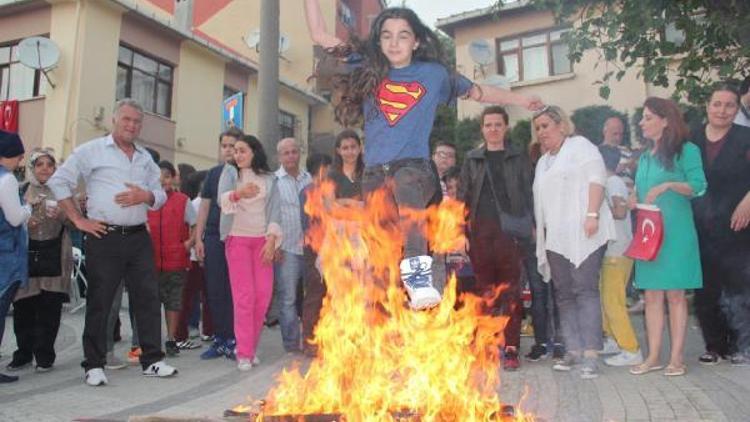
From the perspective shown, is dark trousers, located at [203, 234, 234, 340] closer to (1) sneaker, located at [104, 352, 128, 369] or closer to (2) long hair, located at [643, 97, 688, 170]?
(1) sneaker, located at [104, 352, 128, 369]

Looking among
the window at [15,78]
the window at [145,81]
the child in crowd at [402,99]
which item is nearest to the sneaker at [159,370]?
the child in crowd at [402,99]

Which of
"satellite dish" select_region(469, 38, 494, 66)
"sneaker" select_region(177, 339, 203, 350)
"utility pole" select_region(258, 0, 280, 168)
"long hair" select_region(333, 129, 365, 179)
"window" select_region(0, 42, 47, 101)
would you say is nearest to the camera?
"long hair" select_region(333, 129, 365, 179)

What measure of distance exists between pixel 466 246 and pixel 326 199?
163 cm

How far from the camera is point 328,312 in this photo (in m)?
3.86

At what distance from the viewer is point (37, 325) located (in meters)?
5.65

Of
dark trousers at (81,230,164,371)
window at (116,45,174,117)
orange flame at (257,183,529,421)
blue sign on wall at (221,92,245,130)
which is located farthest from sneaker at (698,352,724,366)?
window at (116,45,174,117)

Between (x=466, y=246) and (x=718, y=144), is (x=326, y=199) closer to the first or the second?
(x=466, y=246)

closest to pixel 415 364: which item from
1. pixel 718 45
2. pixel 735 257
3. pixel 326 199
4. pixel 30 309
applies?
pixel 326 199

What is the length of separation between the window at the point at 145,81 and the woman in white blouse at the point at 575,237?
48.7 ft

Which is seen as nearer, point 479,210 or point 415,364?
point 415,364

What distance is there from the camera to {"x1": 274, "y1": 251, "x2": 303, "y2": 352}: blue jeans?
6.30 meters

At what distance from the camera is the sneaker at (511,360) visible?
5.18 m

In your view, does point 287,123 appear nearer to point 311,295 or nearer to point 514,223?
point 311,295

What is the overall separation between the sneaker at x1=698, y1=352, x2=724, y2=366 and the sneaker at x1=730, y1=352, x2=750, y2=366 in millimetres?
103
